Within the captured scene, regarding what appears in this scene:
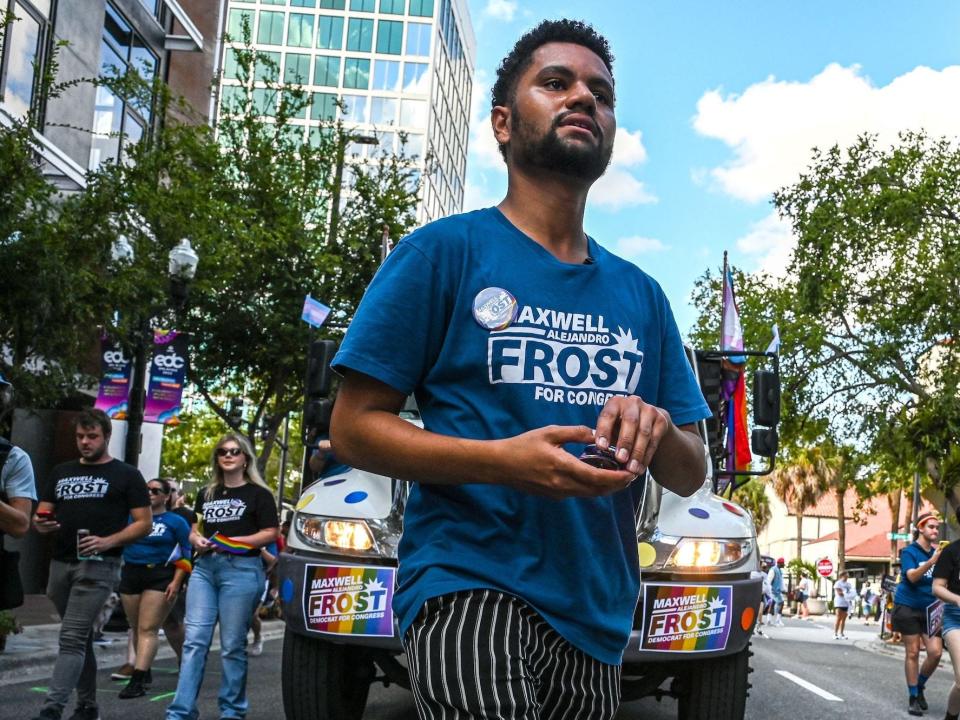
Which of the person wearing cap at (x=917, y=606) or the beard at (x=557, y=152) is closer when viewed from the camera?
the beard at (x=557, y=152)

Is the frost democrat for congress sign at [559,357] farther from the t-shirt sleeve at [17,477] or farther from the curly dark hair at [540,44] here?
the t-shirt sleeve at [17,477]

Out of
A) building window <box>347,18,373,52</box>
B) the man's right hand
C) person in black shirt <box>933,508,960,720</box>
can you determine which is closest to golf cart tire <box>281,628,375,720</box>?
the man's right hand

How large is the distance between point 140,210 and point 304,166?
10773 millimetres

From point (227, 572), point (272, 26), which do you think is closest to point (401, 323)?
point (227, 572)

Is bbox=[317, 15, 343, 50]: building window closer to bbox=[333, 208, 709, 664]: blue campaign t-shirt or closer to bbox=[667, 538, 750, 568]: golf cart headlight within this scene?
bbox=[667, 538, 750, 568]: golf cart headlight

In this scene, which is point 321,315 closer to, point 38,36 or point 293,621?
point 38,36

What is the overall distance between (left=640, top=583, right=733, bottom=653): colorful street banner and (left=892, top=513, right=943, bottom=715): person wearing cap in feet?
19.9

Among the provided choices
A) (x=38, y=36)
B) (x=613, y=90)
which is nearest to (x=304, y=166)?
(x=38, y=36)

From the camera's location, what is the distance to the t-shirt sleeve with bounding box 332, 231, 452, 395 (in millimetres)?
2039

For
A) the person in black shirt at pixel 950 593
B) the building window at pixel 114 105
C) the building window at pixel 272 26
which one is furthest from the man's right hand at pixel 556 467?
the building window at pixel 272 26

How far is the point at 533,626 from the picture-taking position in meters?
2.03

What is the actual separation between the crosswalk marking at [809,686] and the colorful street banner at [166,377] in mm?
8930

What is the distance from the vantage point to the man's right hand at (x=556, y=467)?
5.81ft

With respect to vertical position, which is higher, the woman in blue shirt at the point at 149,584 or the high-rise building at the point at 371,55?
the high-rise building at the point at 371,55
